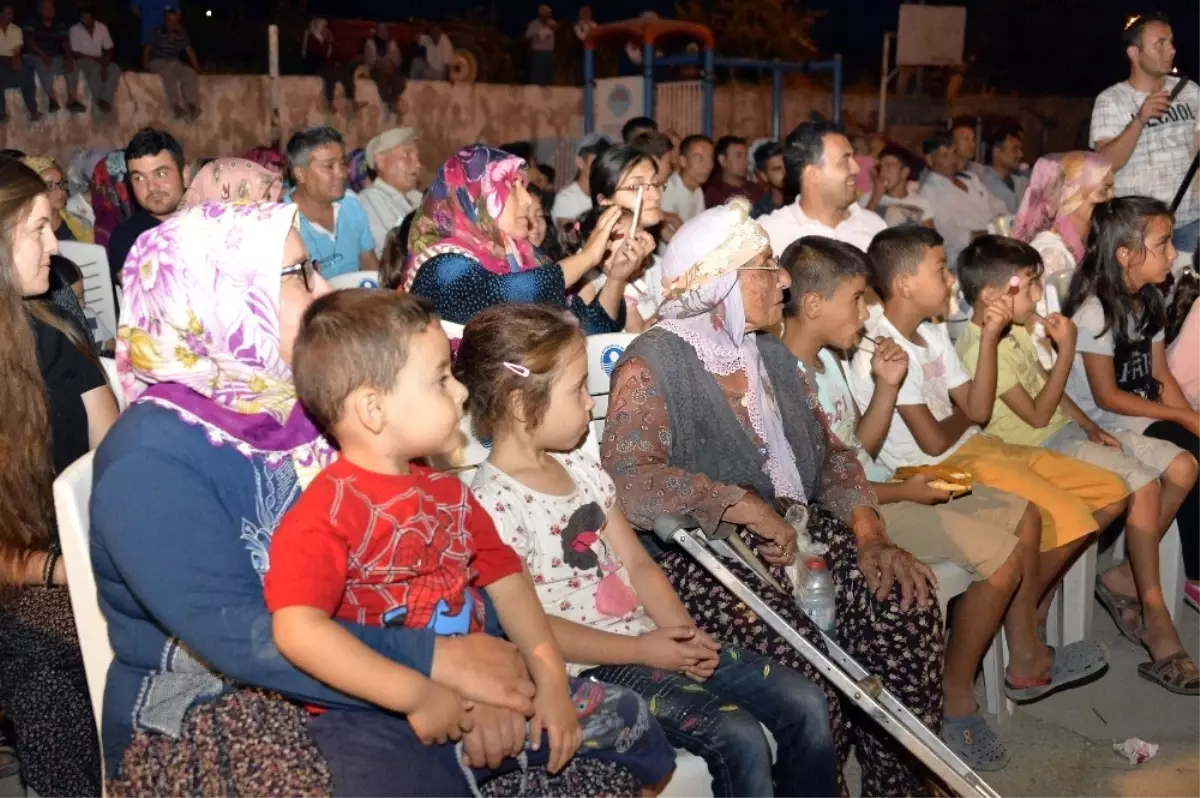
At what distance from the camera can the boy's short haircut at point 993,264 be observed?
164 inches

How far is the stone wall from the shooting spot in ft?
39.4

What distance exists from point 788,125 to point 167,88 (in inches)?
377

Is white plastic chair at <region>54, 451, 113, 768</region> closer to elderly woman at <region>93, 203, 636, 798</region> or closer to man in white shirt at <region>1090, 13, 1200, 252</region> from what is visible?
elderly woman at <region>93, 203, 636, 798</region>

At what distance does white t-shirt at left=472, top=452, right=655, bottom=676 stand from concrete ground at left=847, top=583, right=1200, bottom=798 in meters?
1.17

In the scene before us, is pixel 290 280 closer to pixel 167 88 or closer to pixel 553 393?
pixel 553 393

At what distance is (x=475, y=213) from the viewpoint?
154 inches

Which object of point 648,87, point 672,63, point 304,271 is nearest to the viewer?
point 304,271

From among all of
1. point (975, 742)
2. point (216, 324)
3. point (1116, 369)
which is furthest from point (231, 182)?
point (1116, 369)

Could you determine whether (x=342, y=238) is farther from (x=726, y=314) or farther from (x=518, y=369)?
(x=518, y=369)

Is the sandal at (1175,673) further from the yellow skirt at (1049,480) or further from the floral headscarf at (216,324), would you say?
the floral headscarf at (216,324)

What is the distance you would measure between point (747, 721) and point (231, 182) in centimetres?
289

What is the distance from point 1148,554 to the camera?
163 inches

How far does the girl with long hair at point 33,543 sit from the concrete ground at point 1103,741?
6.49 ft

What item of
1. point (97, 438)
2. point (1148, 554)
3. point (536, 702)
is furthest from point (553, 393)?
point (1148, 554)
